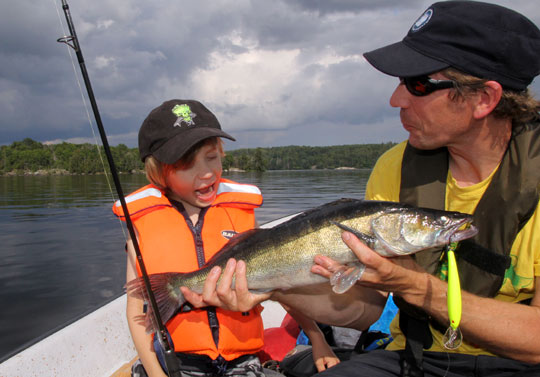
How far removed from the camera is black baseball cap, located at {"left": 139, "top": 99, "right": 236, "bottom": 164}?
320 centimetres

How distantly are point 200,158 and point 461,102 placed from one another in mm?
2021

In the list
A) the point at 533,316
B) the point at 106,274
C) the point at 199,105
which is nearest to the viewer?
the point at 533,316

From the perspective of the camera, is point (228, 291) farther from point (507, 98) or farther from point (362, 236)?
point (507, 98)

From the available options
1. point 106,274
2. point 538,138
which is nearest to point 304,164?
point 106,274

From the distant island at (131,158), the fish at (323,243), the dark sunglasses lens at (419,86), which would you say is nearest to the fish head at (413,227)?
the fish at (323,243)

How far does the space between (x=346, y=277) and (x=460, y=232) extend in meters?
0.76

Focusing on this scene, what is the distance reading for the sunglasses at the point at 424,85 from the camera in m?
2.72

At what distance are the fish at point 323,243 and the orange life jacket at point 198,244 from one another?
344 millimetres

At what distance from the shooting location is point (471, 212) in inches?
116

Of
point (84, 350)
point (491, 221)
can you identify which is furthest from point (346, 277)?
point (84, 350)

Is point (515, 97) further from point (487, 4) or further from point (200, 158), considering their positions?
point (200, 158)

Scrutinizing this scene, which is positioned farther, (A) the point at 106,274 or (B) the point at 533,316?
(A) the point at 106,274

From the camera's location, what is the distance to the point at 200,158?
3.36 m

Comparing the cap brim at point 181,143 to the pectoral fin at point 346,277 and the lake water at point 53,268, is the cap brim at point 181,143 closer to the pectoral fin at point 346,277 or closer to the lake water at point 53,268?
the pectoral fin at point 346,277
